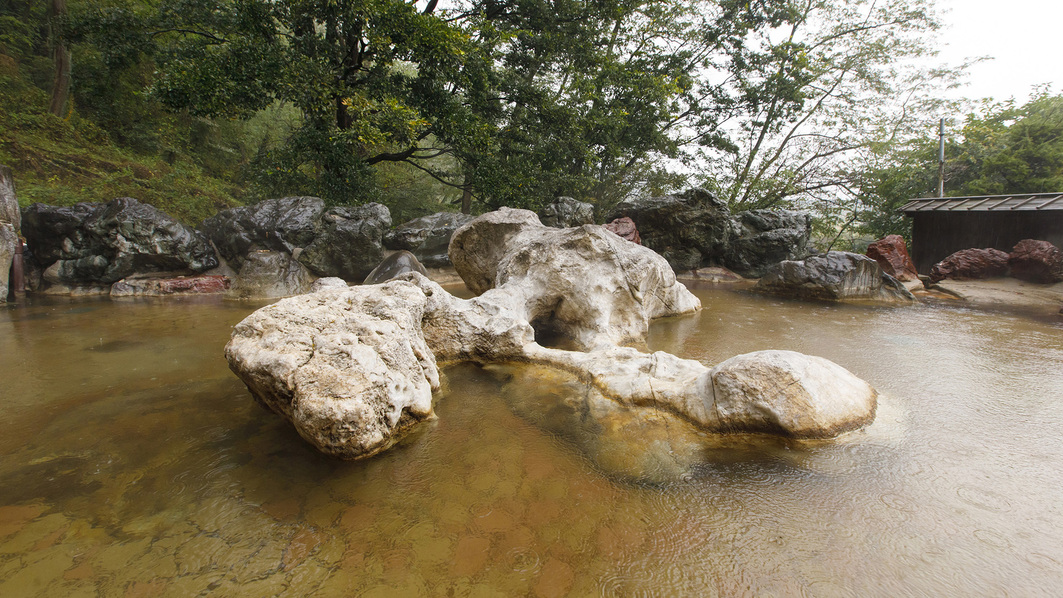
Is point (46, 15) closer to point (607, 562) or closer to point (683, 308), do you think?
point (683, 308)

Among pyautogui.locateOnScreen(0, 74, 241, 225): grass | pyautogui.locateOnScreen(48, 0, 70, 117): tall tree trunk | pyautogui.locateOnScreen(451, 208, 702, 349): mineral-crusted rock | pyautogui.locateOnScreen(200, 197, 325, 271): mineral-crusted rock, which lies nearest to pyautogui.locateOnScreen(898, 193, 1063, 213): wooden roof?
pyautogui.locateOnScreen(451, 208, 702, 349): mineral-crusted rock

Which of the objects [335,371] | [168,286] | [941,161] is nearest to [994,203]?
[941,161]

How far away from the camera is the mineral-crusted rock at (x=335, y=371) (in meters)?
2.01

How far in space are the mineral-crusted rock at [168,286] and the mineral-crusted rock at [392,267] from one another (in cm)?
256

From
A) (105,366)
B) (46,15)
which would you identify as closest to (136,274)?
(105,366)

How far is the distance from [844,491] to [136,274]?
949 centimetres

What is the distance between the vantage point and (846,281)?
725cm

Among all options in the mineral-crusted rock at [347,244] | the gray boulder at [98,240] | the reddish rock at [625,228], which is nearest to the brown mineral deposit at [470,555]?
the mineral-crusted rock at [347,244]

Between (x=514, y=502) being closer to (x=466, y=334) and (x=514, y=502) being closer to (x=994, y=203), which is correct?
(x=466, y=334)

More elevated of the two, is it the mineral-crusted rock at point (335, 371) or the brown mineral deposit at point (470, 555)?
the mineral-crusted rock at point (335, 371)

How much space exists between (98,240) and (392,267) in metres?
4.45

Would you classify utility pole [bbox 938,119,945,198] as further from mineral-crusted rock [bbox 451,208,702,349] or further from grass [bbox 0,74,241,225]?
grass [bbox 0,74,241,225]

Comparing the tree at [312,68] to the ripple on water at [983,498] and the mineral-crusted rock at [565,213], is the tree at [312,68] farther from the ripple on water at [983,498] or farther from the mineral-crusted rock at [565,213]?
the ripple on water at [983,498]

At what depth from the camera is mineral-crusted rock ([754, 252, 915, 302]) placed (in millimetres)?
7215
